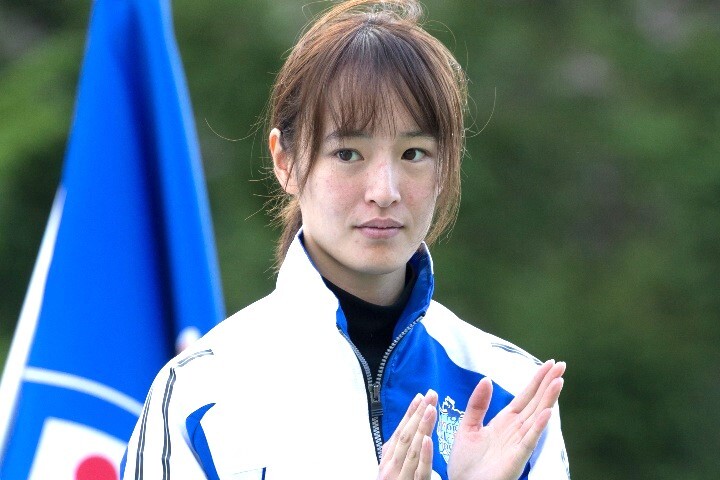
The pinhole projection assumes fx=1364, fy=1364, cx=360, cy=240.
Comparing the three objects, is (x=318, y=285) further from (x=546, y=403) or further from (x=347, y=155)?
(x=546, y=403)

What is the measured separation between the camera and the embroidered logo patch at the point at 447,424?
6.99 ft

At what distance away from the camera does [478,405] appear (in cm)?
203

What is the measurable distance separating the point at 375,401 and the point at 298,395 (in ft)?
0.40

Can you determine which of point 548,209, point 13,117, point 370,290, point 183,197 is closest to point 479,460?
point 370,290

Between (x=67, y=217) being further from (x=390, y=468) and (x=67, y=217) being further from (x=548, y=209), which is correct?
(x=548, y=209)

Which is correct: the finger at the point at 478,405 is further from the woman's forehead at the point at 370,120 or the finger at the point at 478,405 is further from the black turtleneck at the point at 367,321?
the woman's forehead at the point at 370,120

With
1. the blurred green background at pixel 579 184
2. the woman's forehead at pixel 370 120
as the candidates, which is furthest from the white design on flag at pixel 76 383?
the blurred green background at pixel 579 184

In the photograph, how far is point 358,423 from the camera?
2.05 meters

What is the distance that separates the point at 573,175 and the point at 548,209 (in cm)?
20

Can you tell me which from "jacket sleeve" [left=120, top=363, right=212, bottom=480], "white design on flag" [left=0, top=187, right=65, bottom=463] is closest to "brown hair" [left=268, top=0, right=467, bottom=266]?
"jacket sleeve" [left=120, top=363, right=212, bottom=480]

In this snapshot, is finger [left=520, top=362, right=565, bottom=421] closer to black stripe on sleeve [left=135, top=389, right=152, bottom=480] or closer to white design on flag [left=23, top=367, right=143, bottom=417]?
black stripe on sleeve [left=135, top=389, right=152, bottom=480]

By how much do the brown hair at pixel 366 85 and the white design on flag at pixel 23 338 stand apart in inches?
27.1

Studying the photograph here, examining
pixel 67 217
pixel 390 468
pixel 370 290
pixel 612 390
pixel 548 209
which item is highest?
pixel 548 209

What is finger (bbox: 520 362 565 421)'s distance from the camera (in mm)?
2020
